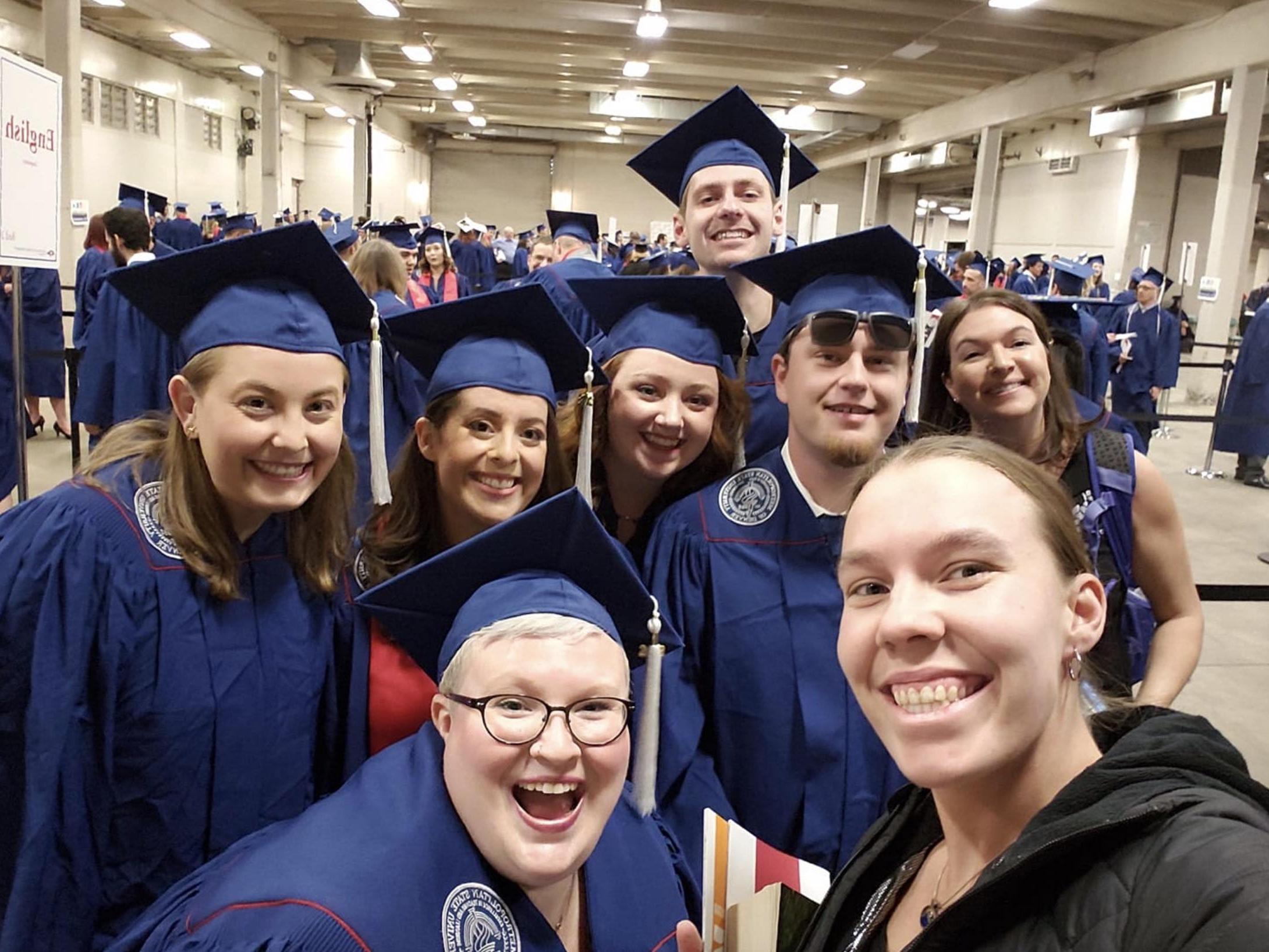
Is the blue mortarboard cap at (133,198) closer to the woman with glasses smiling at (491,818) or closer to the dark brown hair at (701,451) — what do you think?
the dark brown hair at (701,451)

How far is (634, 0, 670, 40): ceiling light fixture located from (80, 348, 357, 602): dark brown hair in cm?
1146

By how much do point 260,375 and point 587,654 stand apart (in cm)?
80

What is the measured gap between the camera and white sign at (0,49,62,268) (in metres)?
2.61

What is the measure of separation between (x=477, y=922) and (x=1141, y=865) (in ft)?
2.91

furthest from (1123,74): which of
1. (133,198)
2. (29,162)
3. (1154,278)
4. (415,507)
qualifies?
(415,507)

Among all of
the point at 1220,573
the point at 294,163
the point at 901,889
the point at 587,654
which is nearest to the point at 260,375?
the point at 587,654

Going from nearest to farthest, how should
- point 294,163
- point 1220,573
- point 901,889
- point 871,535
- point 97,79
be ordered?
1. point 871,535
2. point 901,889
3. point 1220,573
4. point 97,79
5. point 294,163

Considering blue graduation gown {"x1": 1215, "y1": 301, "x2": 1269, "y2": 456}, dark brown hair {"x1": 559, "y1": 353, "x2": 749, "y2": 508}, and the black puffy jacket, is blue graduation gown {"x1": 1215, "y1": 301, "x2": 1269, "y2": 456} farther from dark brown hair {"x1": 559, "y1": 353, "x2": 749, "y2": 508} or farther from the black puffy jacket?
the black puffy jacket

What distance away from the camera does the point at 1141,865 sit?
2.73ft

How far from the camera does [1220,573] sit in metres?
6.71

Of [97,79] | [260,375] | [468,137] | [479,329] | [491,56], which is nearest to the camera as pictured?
[260,375]

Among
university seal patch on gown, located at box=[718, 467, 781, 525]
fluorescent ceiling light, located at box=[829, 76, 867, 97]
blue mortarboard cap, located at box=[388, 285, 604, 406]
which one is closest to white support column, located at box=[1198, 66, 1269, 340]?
fluorescent ceiling light, located at box=[829, 76, 867, 97]

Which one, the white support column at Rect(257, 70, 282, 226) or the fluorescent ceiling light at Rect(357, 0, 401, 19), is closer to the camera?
the fluorescent ceiling light at Rect(357, 0, 401, 19)

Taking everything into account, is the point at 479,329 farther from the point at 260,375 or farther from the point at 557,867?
the point at 557,867
